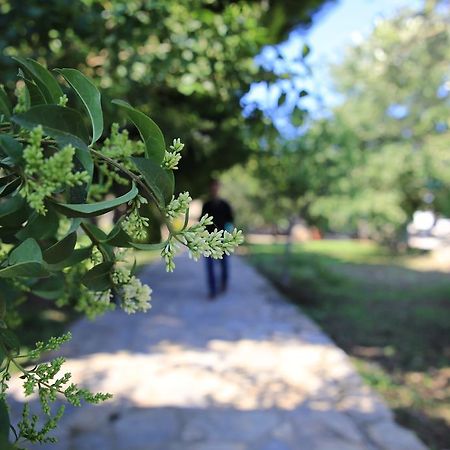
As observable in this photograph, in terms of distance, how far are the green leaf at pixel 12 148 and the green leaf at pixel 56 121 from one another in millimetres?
29

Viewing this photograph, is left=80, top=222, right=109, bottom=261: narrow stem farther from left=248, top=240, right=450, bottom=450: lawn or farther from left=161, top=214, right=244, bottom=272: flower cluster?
left=248, top=240, right=450, bottom=450: lawn

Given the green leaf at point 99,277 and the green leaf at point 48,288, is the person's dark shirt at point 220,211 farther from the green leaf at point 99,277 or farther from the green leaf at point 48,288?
the green leaf at point 99,277

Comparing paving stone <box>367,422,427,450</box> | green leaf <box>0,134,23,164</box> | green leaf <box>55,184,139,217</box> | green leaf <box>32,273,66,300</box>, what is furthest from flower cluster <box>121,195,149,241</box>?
paving stone <box>367,422,427,450</box>

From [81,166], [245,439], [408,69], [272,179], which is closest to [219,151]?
[245,439]

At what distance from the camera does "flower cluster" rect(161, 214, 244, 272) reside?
0.87 m

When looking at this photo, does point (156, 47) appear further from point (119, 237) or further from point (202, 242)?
point (202, 242)

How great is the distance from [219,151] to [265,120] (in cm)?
208

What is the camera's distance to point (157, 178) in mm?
882

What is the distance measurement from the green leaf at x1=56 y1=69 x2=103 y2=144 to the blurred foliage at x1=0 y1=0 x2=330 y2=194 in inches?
65.9

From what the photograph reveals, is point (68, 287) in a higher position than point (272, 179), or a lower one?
higher

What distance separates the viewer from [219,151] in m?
5.03

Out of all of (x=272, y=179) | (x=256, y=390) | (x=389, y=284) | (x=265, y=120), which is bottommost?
(x=389, y=284)

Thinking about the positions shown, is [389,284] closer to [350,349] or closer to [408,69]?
[408,69]

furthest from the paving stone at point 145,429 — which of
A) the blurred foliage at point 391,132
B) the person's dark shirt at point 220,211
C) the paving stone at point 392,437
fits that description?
the blurred foliage at point 391,132
